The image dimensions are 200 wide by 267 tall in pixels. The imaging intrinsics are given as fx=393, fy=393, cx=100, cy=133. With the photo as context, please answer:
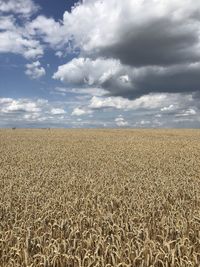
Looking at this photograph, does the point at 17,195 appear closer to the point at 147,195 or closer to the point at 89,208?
the point at 89,208

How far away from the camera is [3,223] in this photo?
9.10m

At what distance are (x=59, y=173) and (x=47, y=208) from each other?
7500 mm

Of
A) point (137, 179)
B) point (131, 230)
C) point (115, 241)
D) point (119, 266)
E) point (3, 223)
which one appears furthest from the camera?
point (137, 179)

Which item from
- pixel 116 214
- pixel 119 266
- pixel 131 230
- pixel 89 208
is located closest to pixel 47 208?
pixel 89 208

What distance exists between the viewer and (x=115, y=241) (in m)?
7.91

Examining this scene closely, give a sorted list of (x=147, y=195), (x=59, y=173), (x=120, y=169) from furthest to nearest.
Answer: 1. (x=120, y=169)
2. (x=59, y=173)
3. (x=147, y=195)

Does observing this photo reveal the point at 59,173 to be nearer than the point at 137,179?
No

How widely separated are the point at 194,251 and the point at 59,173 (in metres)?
11.1

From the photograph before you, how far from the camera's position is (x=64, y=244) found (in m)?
7.28

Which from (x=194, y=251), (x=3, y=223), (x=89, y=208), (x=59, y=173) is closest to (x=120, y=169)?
(x=59, y=173)

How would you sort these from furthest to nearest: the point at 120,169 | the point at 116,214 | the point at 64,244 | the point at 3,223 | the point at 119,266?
the point at 120,169 < the point at 116,214 < the point at 3,223 < the point at 64,244 < the point at 119,266

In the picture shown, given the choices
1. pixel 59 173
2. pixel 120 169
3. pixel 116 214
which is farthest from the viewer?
pixel 120 169

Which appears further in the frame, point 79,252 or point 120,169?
point 120,169

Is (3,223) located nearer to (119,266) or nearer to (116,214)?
(116,214)
